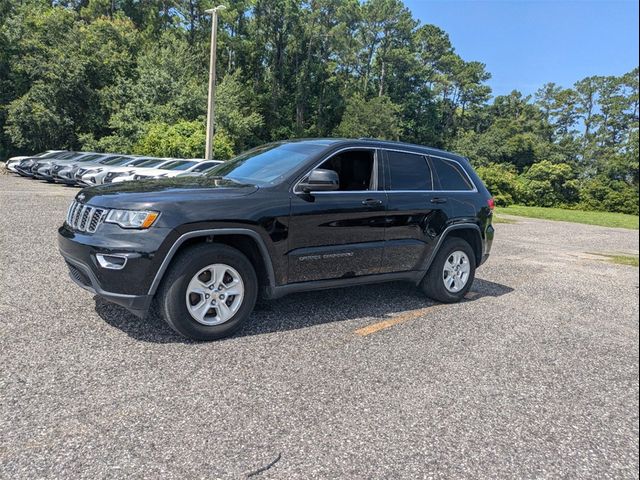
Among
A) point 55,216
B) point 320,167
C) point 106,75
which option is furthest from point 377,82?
point 320,167

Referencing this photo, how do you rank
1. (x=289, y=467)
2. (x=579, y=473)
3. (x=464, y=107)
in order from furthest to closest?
(x=464, y=107), (x=289, y=467), (x=579, y=473)

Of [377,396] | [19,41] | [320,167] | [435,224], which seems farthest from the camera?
[19,41]

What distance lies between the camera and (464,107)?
69.1 m

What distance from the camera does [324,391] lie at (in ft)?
10.6

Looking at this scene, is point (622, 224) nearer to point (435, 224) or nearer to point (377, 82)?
point (435, 224)

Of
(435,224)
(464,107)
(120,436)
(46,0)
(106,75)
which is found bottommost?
(120,436)

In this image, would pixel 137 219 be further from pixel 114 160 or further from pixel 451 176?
pixel 114 160

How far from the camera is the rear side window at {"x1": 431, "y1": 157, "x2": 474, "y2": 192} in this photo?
551 centimetres

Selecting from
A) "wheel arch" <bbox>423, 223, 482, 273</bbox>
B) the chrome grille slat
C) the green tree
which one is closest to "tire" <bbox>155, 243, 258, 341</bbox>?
the chrome grille slat

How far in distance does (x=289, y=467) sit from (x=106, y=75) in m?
40.1

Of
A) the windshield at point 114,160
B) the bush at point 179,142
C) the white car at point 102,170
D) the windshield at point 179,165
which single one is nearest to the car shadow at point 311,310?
the windshield at point 179,165

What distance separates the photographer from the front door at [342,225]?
4.27 metres

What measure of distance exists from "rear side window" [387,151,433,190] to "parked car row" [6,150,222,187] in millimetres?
9298

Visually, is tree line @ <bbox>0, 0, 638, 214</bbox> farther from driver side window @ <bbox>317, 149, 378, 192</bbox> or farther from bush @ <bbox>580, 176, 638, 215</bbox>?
bush @ <bbox>580, 176, 638, 215</bbox>
